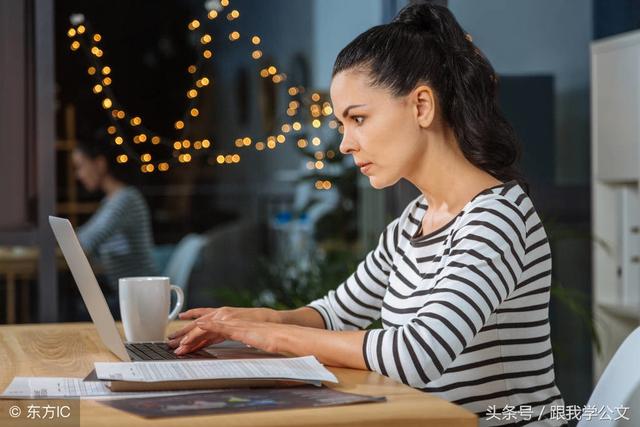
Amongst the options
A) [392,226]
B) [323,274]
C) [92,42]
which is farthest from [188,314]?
[323,274]

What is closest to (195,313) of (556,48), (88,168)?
(556,48)

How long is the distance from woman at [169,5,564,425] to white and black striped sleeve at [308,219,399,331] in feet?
0.11

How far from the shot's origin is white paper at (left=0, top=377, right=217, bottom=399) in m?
1.07

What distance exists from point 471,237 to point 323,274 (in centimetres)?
203

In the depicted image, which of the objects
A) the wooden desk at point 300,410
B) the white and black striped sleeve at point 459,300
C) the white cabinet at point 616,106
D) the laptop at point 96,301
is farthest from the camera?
the white cabinet at point 616,106

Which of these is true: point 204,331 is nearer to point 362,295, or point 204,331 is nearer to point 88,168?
point 362,295

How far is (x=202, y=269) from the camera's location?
4301 mm

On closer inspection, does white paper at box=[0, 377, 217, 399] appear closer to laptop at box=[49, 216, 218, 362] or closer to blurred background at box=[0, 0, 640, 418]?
laptop at box=[49, 216, 218, 362]

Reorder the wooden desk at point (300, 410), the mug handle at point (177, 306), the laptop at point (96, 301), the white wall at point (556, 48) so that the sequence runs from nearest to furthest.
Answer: the wooden desk at point (300, 410), the laptop at point (96, 301), the mug handle at point (177, 306), the white wall at point (556, 48)

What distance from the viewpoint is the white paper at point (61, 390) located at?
42.1 inches

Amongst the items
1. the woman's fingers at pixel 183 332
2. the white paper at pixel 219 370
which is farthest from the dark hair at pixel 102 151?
the white paper at pixel 219 370

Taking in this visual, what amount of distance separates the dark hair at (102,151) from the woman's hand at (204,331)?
8.08 ft

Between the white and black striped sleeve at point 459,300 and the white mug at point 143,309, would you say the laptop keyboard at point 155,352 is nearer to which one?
the white mug at point 143,309

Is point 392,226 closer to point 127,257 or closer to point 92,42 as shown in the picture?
point 92,42
